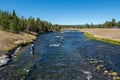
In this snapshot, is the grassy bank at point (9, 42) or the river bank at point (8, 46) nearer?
the river bank at point (8, 46)

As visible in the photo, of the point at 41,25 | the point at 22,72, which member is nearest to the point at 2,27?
the point at 41,25

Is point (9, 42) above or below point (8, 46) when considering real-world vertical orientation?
above

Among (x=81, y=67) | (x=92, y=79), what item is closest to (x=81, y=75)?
(x=92, y=79)

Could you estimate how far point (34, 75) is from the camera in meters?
31.4

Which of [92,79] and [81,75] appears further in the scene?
[81,75]

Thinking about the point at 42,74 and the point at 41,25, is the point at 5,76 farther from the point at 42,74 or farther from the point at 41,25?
the point at 41,25

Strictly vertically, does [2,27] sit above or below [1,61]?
above

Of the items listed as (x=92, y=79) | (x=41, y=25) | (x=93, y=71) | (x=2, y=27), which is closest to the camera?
(x=92, y=79)

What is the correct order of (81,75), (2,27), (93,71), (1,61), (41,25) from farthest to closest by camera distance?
(41,25) → (2,27) → (1,61) → (93,71) → (81,75)

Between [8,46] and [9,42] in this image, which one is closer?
[8,46]

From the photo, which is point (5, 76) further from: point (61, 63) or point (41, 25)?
point (41, 25)

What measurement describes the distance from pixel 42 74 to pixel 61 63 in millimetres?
9377

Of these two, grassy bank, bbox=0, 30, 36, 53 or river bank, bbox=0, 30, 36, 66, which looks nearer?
river bank, bbox=0, 30, 36, 66

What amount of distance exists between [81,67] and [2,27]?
88.6 meters
